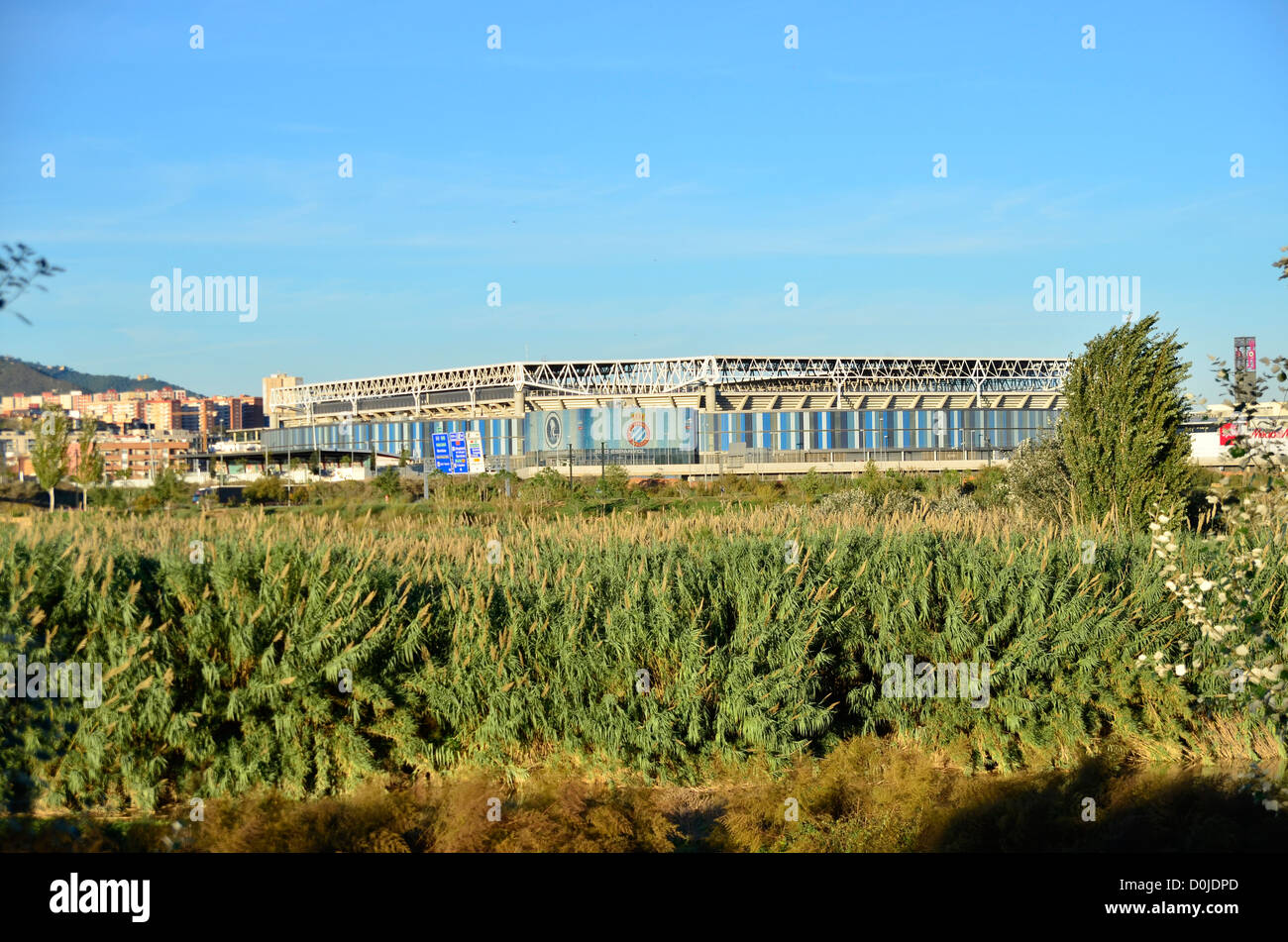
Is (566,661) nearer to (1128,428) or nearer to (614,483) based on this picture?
(1128,428)

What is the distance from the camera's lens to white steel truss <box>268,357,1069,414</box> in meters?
82.1

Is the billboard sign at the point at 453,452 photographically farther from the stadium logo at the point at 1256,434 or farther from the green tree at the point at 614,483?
the stadium logo at the point at 1256,434

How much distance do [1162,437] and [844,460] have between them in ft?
159

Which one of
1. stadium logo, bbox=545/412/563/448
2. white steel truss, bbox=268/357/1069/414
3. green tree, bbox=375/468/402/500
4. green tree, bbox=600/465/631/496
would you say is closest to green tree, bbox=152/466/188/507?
green tree, bbox=375/468/402/500

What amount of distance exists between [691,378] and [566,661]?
7449 cm

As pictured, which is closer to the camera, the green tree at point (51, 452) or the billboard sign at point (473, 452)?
the green tree at point (51, 452)

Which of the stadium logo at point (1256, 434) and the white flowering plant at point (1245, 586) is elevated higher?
the stadium logo at point (1256, 434)

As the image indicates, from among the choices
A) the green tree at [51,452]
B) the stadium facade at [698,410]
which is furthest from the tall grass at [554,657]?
the stadium facade at [698,410]

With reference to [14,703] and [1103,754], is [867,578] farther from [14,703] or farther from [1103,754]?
[14,703]

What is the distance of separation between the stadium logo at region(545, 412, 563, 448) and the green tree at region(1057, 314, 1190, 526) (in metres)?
57.3

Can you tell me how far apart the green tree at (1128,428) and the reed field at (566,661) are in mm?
6831

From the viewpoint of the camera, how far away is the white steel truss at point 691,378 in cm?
8206
